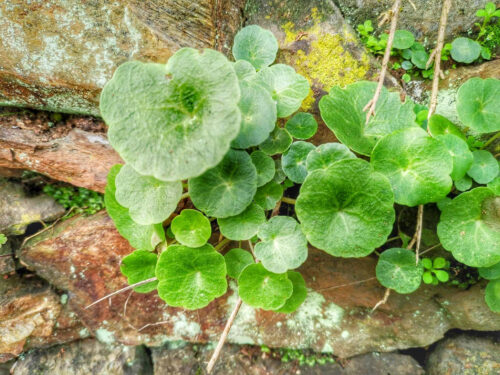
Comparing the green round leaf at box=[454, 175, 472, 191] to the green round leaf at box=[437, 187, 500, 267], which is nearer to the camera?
the green round leaf at box=[437, 187, 500, 267]

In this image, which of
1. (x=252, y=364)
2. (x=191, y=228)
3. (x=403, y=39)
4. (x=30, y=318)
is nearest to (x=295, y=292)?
(x=191, y=228)

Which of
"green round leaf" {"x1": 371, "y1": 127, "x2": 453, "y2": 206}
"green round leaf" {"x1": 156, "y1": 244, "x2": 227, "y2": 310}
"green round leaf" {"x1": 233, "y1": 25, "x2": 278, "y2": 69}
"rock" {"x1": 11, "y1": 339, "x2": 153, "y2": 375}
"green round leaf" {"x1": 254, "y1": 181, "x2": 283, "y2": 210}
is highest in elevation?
"green round leaf" {"x1": 233, "y1": 25, "x2": 278, "y2": 69}

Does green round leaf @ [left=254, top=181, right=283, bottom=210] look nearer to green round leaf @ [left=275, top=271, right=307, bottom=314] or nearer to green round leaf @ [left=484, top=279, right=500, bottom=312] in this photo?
green round leaf @ [left=275, top=271, right=307, bottom=314]

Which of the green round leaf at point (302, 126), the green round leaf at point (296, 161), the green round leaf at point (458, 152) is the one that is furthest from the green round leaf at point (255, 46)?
the green round leaf at point (458, 152)

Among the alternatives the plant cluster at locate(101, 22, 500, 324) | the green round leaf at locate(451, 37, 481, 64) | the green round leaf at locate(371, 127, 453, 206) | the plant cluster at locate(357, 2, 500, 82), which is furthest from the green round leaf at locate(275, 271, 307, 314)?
the green round leaf at locate(451, 37, 481, 64)

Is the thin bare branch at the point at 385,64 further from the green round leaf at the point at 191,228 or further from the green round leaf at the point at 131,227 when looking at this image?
the green round leaf at the point at 131,227

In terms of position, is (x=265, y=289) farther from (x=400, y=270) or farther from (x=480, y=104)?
(x=480, y=104)


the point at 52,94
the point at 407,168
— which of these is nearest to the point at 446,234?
the point at 407,168
